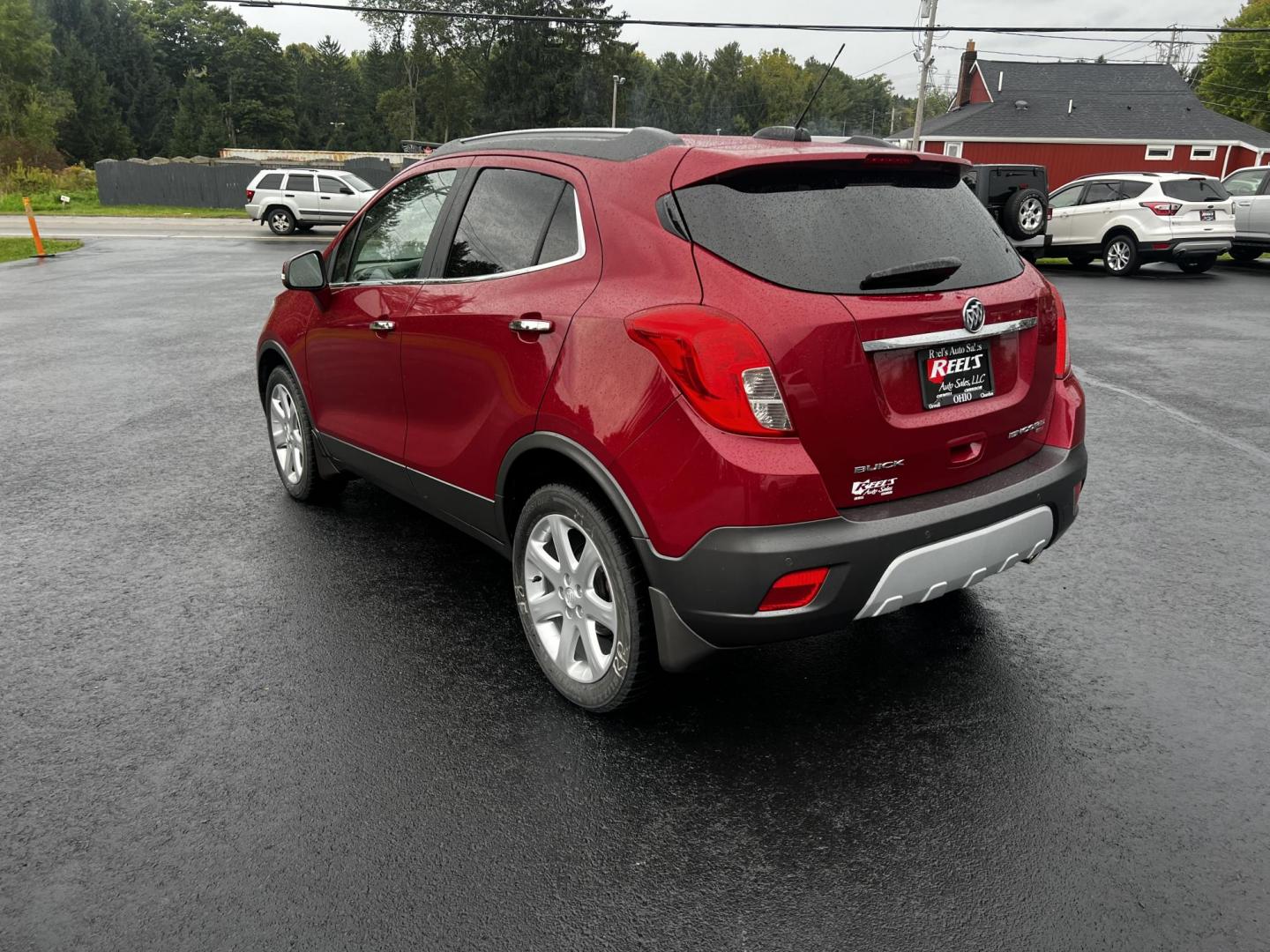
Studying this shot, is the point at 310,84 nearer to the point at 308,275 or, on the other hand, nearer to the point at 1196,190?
the point at 1196,190

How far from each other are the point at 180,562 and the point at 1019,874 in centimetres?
386

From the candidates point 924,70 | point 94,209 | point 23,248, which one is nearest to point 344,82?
point 94,209

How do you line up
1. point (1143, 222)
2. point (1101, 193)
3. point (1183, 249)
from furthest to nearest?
point (1101, 193), point (1143, 222), point (1183, 249)

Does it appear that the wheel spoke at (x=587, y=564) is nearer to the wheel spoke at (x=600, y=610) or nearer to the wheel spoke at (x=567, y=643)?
the wheel spoke at (x=600, y=610)

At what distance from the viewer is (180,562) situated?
15.2 feet

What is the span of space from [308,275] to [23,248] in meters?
22.2

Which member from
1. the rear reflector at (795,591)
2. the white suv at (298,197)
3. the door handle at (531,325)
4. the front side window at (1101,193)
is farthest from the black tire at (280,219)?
the rear reflector at (795,591)

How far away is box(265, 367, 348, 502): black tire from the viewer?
5.15 metres

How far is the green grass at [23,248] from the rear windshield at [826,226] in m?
22.0

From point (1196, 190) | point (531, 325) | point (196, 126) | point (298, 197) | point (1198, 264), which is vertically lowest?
point (1198, 264)

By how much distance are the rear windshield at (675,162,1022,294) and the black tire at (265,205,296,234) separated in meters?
28.7

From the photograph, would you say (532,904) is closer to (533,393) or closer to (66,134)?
(533,393)

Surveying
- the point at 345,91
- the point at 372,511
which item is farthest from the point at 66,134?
the point at 372,511

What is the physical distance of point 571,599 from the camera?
10.7ft
